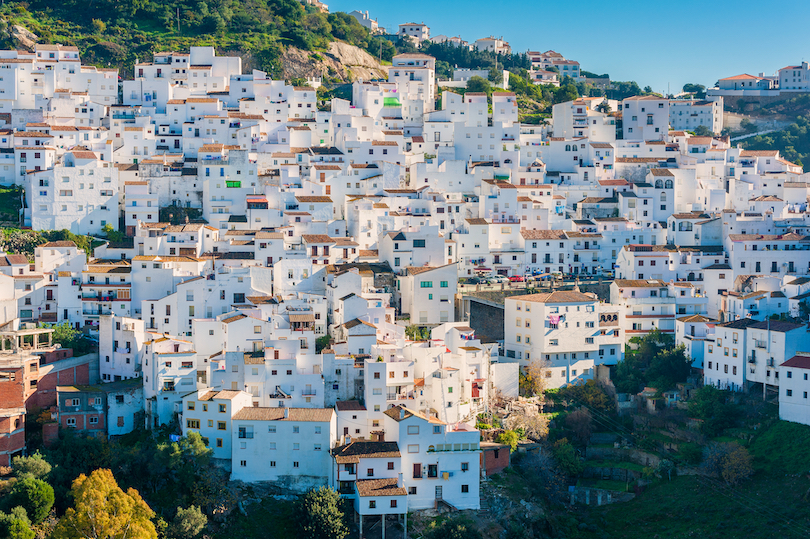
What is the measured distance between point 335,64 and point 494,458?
148 ft

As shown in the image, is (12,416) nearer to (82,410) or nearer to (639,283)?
(82,410)

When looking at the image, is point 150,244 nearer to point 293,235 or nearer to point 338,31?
point 293,235

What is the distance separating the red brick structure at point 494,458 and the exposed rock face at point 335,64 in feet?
133

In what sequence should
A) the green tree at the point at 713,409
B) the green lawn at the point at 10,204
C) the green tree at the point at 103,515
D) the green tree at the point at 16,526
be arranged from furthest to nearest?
the green lawn at the point at 10,204, the green tree at the point at 713,409, the green tree at the point at 16,526, the green tree at the point at 103,515

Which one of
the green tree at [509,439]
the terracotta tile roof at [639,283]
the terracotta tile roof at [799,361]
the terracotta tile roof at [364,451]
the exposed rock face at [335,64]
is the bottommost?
the green tree at [509,439]

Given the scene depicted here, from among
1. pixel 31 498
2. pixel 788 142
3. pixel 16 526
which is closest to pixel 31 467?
pixel 31 498

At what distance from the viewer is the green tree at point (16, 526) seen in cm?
3402

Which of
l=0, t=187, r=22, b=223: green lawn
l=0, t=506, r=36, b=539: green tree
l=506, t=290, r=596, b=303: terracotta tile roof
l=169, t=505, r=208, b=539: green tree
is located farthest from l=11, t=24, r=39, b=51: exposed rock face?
l=169, t=505, r=208, b=539: green tree

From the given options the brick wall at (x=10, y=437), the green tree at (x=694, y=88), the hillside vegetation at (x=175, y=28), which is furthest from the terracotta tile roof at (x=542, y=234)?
the green tree at (x=694, y=88)

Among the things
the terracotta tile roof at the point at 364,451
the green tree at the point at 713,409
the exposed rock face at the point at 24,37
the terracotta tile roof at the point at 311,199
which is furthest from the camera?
the exposed rock face at the point at 24,37

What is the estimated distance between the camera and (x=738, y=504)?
36688mm

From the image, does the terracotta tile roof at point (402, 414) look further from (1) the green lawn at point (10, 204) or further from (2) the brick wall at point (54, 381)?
(1) the green lawn at point (10, 204)

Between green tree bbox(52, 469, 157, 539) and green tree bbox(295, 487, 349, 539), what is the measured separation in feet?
16.1

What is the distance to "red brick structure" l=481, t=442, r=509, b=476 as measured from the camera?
38.6m
